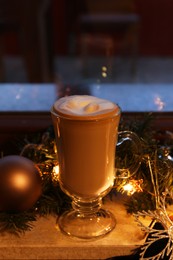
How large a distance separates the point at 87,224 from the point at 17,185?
13cm

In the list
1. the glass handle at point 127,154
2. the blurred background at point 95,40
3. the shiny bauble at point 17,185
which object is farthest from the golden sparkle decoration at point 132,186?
the blurred background at point 95,40

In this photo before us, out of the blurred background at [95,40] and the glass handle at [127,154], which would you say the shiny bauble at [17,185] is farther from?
the blurred background at [95,40]

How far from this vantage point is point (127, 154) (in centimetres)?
63

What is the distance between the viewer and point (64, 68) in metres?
2.89

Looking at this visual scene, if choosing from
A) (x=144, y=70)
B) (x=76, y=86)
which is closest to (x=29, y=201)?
(x=76, y=86)

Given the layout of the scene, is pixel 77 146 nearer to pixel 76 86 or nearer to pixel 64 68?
pixel 76 86

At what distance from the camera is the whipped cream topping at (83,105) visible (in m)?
0.53

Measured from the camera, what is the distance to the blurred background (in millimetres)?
2484

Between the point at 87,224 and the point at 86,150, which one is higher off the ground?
the point at 86,150

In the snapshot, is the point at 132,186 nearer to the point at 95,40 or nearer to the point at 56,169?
the point at 56,169

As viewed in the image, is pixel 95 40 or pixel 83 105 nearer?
pixel 83 105

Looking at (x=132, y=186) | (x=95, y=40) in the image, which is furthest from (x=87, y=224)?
(x=95, y=40)

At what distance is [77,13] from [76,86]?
2.27 m

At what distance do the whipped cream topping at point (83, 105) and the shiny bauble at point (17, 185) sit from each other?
0.11 metres
